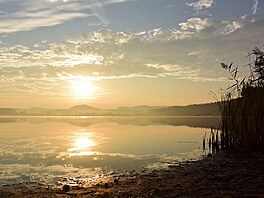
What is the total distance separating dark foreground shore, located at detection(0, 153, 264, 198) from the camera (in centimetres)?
998

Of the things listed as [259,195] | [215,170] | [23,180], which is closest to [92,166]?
[23,180]

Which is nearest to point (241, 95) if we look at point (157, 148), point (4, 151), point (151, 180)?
point (151, 180)

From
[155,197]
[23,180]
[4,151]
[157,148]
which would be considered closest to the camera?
[155,197]

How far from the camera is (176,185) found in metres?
11.1

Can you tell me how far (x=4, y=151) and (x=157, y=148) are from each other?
10528mm

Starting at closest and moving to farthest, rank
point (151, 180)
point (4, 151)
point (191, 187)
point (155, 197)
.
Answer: point (155, 197) < point (191, 187) < point (151, 180) < point (4, 151)

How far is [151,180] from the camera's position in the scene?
12.7m

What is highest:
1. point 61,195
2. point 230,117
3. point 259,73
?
point 259,73

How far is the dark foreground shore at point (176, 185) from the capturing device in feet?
32.8

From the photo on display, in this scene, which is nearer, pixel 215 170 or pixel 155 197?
pixel 155 197

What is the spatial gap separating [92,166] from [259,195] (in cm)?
1039

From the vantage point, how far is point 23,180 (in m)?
14.3

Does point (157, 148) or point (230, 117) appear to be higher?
point (230, 117)

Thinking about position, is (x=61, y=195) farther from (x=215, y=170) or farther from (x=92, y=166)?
(x=92, y=166)
